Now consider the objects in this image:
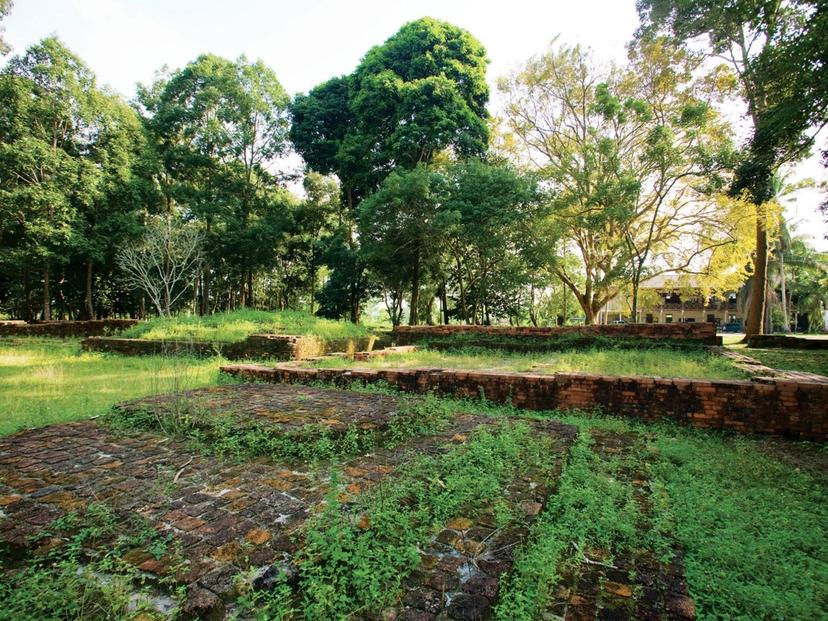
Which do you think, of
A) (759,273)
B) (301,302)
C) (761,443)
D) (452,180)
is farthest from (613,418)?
(301,302)

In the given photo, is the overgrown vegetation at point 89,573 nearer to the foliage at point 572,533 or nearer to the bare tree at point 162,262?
the foliage at point 572,533

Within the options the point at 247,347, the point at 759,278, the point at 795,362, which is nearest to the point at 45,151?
the point at 247,347

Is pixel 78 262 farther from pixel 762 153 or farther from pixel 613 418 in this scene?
pixel 762 153

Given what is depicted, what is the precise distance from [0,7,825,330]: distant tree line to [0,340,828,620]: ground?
26.6 ft

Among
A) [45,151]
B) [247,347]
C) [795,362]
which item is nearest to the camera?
[795,362]

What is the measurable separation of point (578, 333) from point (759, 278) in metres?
8.29

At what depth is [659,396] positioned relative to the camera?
17.1 feet

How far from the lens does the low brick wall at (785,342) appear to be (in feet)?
40.2

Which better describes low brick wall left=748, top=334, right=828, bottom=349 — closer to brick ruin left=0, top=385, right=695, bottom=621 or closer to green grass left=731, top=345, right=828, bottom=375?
green grass left=731, top=345, right=828, bottom=375

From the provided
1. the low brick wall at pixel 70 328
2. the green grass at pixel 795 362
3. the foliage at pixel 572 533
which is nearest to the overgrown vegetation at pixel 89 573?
the foliage at pixel 572 533

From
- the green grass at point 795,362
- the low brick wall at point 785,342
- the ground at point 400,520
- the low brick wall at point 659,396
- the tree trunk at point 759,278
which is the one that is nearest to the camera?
the ground at point 400,520

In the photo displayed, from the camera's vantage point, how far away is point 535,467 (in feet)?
11.1

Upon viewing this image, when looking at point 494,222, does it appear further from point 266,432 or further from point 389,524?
point 389,524

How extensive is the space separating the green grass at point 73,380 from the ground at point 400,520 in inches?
28.9
